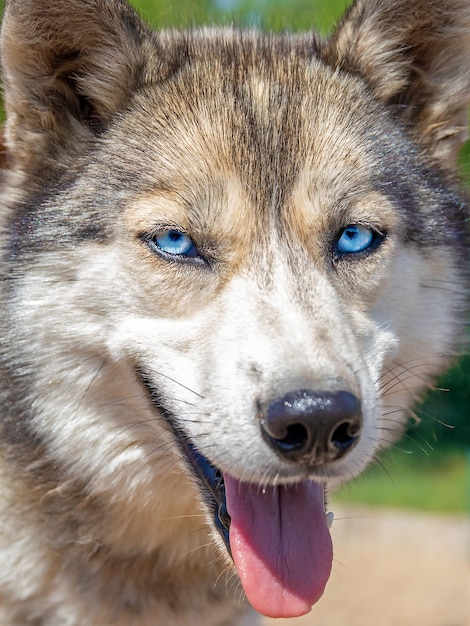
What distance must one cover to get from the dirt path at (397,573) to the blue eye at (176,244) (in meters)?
3.03

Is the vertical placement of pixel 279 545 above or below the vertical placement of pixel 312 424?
below

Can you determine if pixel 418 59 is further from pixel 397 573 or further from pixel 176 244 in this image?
pixel 397 573

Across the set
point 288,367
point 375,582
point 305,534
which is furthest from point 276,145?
point 375,582

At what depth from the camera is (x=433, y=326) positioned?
9.87ft

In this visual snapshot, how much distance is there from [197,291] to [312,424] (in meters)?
0.63

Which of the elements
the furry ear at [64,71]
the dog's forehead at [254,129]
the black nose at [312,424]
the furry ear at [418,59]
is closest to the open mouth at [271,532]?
the black nose at [312,424]

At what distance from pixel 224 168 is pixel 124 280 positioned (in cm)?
49

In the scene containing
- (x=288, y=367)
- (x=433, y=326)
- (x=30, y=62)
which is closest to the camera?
(x=288, y=367)

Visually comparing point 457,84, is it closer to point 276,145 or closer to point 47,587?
point 276,145

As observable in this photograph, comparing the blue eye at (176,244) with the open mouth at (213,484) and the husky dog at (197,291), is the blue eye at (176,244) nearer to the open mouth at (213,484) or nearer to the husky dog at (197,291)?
the husky dog at (197,291)

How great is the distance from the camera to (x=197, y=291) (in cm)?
261

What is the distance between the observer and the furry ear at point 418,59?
10.1ft

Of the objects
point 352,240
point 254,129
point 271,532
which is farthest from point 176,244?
point 271,532

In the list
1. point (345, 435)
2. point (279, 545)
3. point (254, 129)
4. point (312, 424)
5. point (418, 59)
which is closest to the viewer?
point (312, 424)
